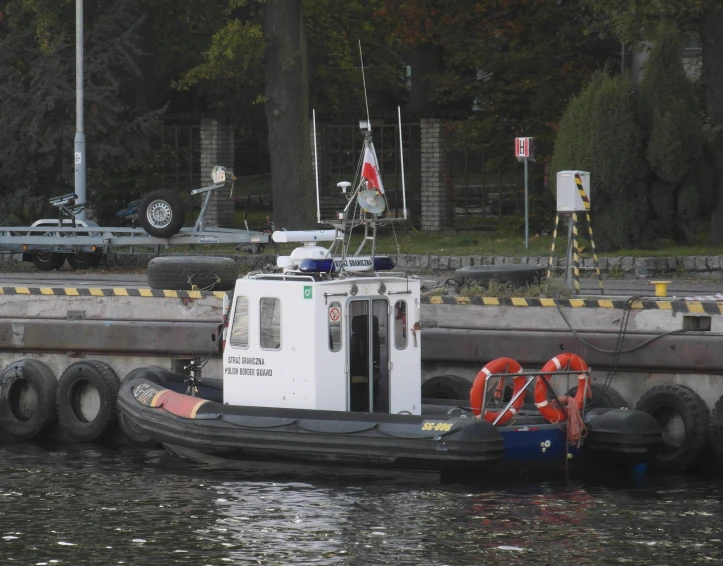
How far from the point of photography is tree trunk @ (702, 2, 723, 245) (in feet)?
83.4

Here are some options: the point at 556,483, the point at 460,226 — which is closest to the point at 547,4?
the point at 460,226

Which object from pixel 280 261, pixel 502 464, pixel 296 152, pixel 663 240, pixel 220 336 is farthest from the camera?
pixel 296 152

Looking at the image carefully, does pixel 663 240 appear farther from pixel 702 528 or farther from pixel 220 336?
pixel 702 528

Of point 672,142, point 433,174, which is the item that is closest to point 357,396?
point 672,142

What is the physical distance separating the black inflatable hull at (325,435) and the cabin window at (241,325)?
637 mm

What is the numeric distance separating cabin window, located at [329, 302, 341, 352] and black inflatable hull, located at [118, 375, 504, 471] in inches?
25.6

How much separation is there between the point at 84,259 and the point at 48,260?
0.69m

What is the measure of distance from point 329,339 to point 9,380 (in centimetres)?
485

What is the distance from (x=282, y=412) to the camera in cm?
1291

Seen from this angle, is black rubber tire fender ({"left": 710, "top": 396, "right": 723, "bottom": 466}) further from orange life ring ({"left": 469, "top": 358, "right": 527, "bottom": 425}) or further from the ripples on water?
orange life ring ({"left": 469, "top": 358, "right": 527, "bottom": 425})

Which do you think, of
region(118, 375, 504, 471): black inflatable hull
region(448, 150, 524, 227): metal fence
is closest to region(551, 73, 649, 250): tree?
region(448, 150, 524, 227): metal fence

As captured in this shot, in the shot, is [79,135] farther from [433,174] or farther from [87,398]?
[87,398]

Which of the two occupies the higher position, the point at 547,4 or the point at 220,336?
the point at 547,4

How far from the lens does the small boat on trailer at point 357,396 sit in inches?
490
